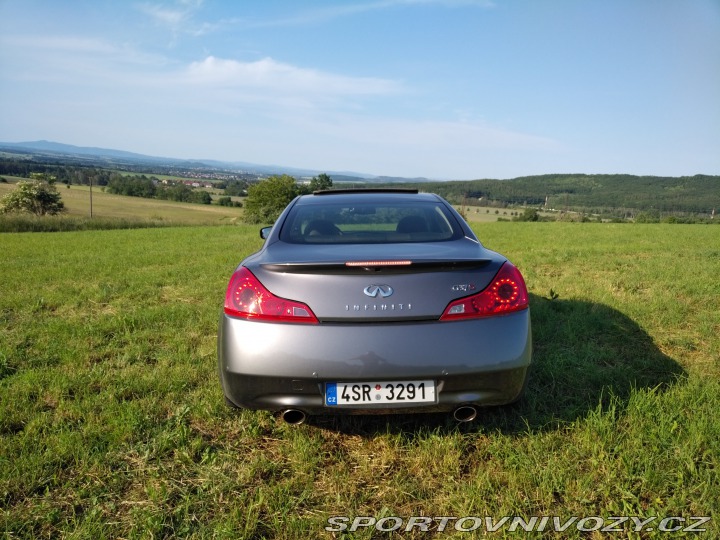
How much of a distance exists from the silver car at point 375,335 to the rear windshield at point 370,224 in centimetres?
56

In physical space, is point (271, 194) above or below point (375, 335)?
below

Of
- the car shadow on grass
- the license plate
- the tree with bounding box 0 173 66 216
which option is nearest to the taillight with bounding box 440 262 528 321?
the license plate

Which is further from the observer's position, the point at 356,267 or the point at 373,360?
the point at 356,267

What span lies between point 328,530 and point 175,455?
3.38ft

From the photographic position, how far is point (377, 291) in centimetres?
228

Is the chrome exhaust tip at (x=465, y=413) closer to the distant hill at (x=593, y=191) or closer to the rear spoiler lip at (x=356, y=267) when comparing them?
the rear spoiler lip at (x=356, y=267)

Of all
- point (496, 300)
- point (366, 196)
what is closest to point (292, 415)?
point (496, 300)

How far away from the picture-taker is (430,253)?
251cm

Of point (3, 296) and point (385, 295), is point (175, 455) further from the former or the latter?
point (3, 296)

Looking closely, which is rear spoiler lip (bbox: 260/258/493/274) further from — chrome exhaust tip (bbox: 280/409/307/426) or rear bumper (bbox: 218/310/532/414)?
chrome exhaust tip (bbox: 280/409/307/426)

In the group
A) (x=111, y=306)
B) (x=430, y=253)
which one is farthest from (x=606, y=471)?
(x=111, y=306)

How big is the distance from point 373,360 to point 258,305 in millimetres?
654

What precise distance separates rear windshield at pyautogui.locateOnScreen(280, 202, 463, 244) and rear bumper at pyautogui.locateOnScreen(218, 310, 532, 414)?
0.81m

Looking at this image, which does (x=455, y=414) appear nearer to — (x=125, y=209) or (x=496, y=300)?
(x=496, y=300)
